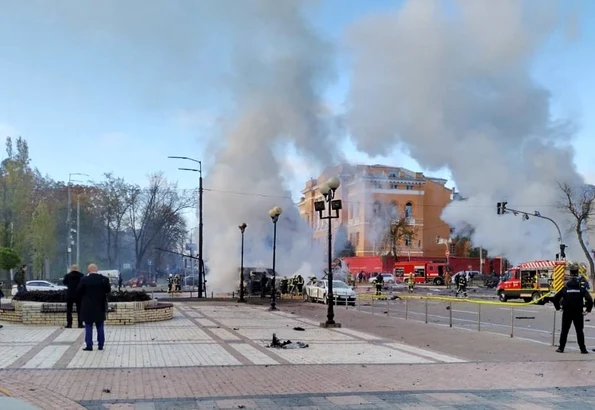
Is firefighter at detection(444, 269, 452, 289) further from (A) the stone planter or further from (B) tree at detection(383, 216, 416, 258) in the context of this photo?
(A) the stone planter

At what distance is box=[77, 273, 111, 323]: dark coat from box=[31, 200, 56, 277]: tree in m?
45.9

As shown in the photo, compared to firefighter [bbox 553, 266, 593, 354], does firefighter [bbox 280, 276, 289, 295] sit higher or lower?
lower

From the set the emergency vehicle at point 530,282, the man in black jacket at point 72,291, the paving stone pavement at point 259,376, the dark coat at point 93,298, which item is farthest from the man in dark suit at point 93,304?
the emergency vehicle at point 530,282

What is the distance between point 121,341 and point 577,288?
30.2 feet

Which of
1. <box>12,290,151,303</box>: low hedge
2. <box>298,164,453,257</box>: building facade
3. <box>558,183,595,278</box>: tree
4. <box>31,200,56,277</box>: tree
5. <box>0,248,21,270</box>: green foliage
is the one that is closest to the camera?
<box>12,290,151,303</box>: low hedge

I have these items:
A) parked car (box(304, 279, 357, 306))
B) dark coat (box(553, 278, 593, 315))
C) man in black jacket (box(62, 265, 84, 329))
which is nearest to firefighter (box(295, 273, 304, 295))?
parked car (box(304, 279, 357, 306))

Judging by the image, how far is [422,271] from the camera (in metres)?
68.7

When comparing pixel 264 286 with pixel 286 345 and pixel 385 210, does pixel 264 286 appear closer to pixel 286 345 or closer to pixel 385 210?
pixel 286 345

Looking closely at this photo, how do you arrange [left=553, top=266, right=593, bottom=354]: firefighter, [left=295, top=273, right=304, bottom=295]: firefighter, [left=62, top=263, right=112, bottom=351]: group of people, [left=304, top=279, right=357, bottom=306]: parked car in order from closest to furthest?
[left=62, top=263, right=112, bottom=351]: group of people
[left=553, top=266, right=593, bottom=354]: firefighter
[left=304, top=279, right=357, bottom=306]: parked car
[left=295, top=273, right=304, bottom=295]: firefighter

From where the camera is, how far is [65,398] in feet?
23.2

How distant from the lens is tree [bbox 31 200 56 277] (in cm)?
5388

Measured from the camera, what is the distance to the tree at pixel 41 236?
53.9m

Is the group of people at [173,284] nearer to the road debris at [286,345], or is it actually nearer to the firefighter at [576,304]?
the road debris at [286,345]

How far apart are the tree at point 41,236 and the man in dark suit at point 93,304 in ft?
151
